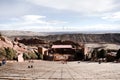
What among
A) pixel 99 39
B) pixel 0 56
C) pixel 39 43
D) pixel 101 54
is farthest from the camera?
pixel 99 39

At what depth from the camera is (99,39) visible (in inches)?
7136

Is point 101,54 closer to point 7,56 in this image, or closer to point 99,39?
point 7,56

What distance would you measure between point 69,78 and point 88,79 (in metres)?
2.39

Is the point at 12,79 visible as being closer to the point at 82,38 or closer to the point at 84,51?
the point at 84,51

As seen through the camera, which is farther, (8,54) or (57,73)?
(8,54)

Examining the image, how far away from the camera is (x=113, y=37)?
18575 cm

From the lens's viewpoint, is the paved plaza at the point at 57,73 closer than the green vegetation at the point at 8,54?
Yes

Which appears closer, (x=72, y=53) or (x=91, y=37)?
(x=72, y=53)

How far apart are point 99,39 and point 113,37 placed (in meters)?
13.1

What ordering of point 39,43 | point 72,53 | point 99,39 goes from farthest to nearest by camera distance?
point 99,39, point 39,43, point 72,53

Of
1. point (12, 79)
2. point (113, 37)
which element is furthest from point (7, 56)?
point (113, 37)

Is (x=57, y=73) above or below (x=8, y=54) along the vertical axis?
below

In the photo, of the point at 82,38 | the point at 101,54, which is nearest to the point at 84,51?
the point at 101,54

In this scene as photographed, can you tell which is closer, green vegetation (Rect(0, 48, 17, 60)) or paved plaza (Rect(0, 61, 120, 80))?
paved plaza (Rect(0, 61, 120, 80))
